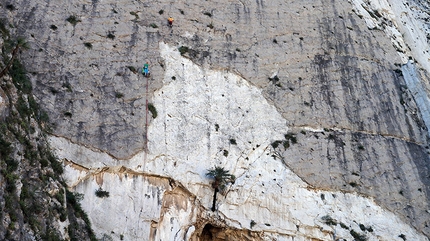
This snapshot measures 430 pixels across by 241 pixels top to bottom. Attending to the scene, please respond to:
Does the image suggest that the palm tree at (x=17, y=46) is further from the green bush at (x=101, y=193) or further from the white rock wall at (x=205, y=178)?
the green bush at (x=101, y=193)

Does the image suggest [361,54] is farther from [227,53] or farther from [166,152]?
[166,152]

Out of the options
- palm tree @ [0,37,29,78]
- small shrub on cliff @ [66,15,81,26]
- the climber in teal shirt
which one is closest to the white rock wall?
the climber in teal shirt

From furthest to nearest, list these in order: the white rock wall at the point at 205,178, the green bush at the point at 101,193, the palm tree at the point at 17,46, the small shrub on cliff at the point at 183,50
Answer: the small shrub on cliff at the point at 183,50
the white rock wall at the point at 205,178
the palm tree at the point at 17,46
the green bush at the point at 101,193

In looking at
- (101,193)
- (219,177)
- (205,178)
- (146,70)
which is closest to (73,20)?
(146,70)

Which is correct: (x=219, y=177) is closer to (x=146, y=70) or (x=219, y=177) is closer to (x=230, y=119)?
(x=230, y=119)

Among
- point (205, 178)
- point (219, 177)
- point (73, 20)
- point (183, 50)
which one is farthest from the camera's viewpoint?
point (183, 50)

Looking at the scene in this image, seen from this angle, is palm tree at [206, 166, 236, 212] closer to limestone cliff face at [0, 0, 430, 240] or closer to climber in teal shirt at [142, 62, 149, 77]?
limestone cliff face at [0, 0, 430, 240]

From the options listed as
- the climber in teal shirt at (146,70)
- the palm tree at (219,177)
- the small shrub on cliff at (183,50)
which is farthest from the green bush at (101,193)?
the small shrub on cliff at (183,50)
